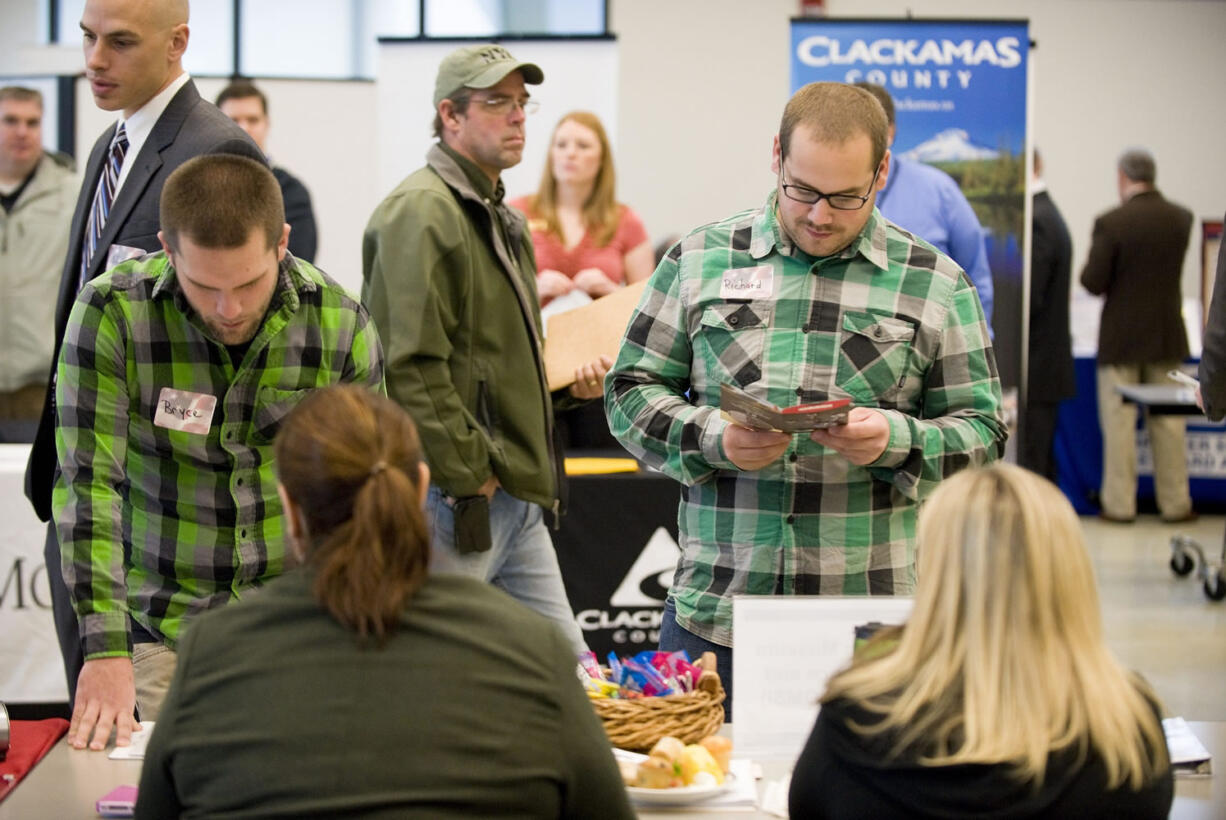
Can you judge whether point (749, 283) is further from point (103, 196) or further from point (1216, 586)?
point (1216, 586)

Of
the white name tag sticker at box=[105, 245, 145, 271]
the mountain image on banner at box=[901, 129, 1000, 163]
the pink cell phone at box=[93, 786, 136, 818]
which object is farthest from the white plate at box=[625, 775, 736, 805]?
the mountain image on banner at box=[901, 129, 1000, 163]

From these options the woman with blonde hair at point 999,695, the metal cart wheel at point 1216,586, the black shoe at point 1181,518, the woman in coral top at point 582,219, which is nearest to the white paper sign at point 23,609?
the woman in coral top at point 582,219

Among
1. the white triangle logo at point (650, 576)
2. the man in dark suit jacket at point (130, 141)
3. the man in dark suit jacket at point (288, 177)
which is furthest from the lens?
the man in dark suit jacket at point (288, 177)

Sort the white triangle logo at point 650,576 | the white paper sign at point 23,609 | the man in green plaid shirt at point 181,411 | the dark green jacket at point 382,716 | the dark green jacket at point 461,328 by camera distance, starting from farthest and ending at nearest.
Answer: the white triangle logo at point 650,576 < the white paper sign at point 23,609 < the dark green jacket at point 461,328 < the man in green plaid shirt at point 181,411 < the dark green jacket at point 382,716

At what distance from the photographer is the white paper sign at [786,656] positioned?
6.49ft

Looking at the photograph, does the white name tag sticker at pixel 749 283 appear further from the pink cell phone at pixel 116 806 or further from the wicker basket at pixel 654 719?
the pink cell phone at pixel 116 806

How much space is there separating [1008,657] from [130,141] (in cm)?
188

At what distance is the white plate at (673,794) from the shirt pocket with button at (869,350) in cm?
69

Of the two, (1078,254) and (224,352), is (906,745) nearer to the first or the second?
(224,352)

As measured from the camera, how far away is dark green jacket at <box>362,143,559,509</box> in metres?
3.04

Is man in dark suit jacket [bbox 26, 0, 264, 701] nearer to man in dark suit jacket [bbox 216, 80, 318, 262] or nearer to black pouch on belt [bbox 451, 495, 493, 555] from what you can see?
black pouch on belt [bbox 451, 495, 493, 555]

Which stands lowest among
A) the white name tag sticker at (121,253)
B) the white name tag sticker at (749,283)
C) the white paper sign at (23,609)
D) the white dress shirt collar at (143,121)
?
the white paper sign at (23,609)

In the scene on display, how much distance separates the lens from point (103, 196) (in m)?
2.55

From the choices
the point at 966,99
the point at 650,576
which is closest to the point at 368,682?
the point at 650,576
